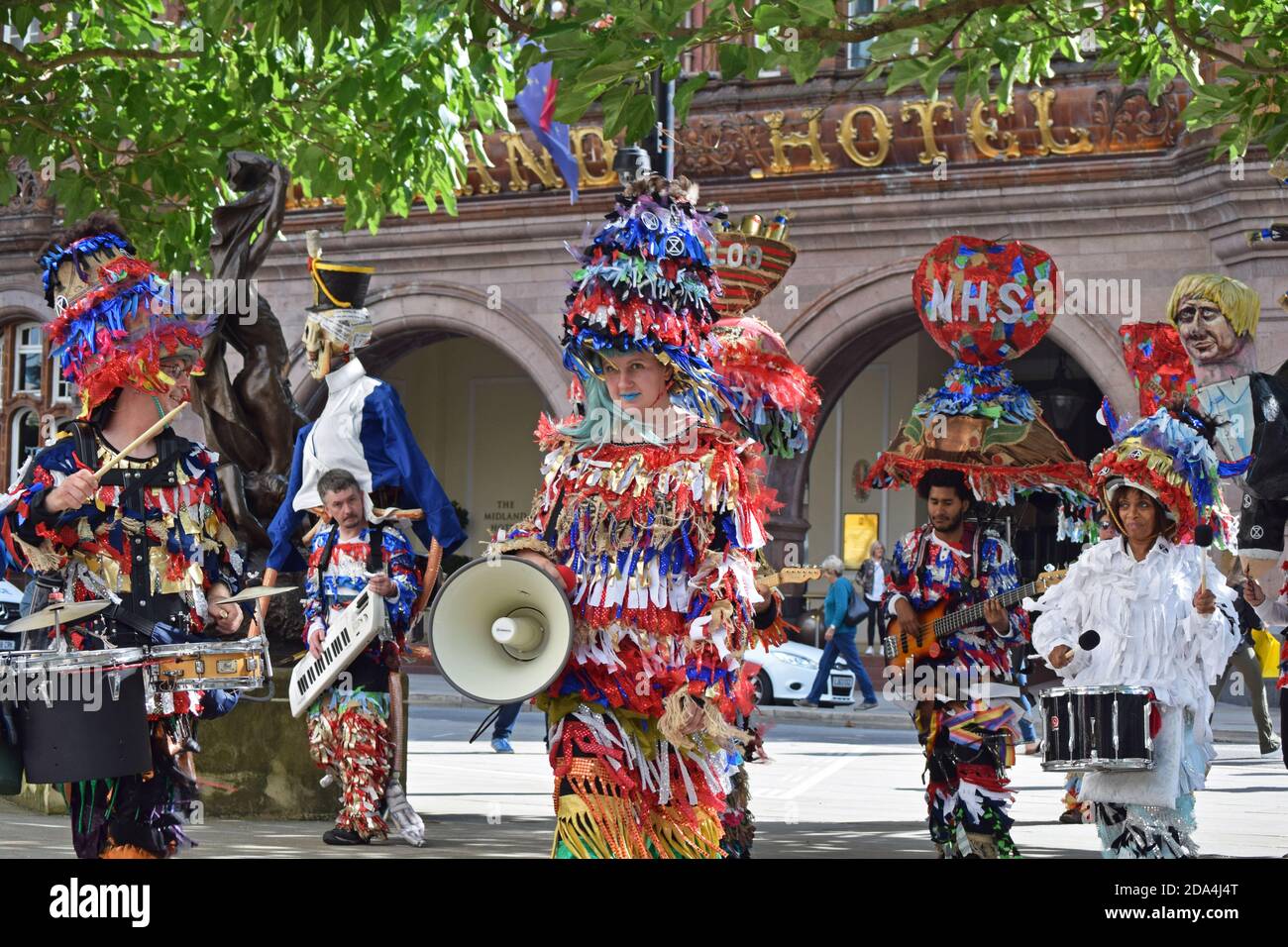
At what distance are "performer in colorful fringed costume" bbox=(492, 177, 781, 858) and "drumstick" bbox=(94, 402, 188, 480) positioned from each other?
135 centimetres

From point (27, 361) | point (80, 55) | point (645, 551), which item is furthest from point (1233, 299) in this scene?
point (27, 361)

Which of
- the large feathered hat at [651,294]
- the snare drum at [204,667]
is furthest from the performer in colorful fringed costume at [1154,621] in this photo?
the snare drum at [204,667]

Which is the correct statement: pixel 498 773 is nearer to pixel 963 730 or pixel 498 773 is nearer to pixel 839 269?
pixel 963 730

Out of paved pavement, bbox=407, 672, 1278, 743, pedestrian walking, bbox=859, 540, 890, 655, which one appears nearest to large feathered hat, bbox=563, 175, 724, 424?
paved pavement, bbox=407, 672, 1278, 743

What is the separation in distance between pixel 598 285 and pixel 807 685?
16.2 metres

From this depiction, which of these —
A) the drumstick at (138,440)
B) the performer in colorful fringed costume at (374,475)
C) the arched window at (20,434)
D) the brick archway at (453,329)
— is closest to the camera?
the drumstick at (138,440)

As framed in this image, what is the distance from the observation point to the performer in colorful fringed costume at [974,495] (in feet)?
28.0

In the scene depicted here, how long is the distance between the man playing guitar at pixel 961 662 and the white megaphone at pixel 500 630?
2992 mm

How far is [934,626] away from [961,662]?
7.6 inches

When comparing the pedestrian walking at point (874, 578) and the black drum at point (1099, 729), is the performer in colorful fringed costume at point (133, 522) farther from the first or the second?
the pedestrian walking at point (874, 578)

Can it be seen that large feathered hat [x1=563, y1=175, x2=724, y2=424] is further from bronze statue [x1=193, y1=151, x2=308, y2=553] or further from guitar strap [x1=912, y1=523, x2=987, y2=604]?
bronze statue [x1=193, y1=151, x2=308, y2=553]

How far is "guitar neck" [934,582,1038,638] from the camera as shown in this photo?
339 inches
